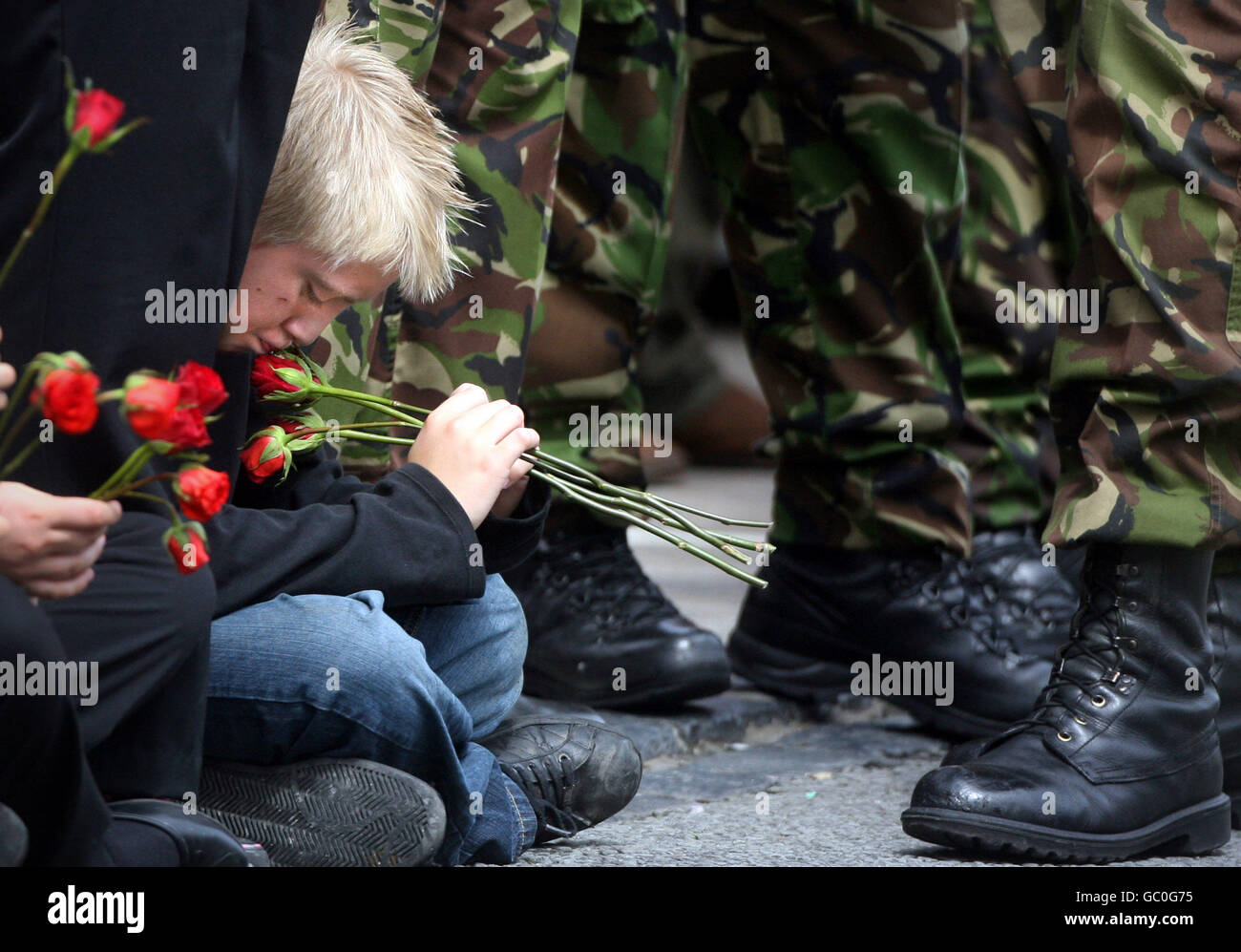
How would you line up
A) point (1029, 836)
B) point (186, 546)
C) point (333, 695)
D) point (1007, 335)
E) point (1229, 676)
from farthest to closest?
point (1007, 335)
point (1229, 676)
point (1029, 836)
point (333, 695)
point (186, 546)

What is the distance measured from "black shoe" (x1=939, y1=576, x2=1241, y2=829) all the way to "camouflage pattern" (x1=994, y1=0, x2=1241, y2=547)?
0.70 ft

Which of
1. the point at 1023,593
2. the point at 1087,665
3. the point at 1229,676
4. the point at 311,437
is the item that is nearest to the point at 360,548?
the point at 311,437

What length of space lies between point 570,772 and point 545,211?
74 cm

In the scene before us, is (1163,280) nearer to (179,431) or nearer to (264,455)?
(264,455)

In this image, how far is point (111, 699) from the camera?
4.08 ft

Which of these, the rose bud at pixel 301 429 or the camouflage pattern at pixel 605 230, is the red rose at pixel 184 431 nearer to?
the rose bud at pixel 301 429

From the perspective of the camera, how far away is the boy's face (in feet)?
4.98

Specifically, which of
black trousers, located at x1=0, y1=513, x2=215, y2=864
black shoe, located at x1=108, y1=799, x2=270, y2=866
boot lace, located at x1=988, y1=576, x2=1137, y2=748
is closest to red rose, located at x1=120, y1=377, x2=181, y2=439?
black trousers, located at x1=0, y1=513, x2=215, y2=864

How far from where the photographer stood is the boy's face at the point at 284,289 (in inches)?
59.8

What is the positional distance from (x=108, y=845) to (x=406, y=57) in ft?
3.45

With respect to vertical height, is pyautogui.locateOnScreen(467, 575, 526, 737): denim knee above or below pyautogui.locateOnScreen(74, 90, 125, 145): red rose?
below

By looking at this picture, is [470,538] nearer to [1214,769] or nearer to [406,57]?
[406,57]

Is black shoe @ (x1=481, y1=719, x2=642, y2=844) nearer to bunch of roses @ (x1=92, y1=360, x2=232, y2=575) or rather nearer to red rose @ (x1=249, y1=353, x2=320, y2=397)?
red rose @ (x1=249, y1=353, x2=320, y2=397)

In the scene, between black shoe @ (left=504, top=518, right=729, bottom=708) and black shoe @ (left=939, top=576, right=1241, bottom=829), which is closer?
black shoe @ (left=939, top=576, right=1241, bottom=829)
